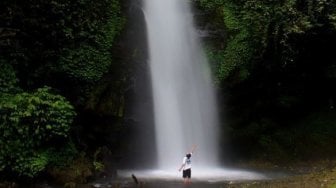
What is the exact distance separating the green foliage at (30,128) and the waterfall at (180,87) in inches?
173

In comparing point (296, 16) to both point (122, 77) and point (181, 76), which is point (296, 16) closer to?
point (181, 76)

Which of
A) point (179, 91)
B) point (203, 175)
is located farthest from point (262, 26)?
point (203, 175)

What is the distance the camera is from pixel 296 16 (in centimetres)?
1956

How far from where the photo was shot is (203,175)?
17.8 metres

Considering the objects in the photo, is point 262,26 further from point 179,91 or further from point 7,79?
point 7,79

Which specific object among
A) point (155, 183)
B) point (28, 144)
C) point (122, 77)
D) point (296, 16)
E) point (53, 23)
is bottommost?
point (155, 183)

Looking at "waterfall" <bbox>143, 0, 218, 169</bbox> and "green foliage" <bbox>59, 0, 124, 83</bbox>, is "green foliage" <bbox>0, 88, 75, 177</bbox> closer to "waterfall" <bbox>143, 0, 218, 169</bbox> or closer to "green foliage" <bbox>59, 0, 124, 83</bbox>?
"green foliage" <bbox>59, 0, 124, 83</bbox>

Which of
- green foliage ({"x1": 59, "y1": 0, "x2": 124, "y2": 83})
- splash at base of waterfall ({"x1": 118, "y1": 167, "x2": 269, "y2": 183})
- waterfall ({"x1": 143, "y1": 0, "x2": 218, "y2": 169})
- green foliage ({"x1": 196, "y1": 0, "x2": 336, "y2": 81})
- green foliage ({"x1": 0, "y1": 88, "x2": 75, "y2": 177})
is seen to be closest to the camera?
green foliage ({"x1": 0, "y1": 88, "x2": 75, "y2": 177})

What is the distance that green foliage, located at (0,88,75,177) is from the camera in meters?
15.4

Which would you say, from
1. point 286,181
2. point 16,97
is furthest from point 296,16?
point 16,97

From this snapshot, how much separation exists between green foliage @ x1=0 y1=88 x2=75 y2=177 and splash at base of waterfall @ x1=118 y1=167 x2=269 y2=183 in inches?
115

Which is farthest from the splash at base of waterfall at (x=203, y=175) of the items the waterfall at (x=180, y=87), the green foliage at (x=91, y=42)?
the green foliage at (x=91, y=42)

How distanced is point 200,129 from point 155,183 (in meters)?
4.94

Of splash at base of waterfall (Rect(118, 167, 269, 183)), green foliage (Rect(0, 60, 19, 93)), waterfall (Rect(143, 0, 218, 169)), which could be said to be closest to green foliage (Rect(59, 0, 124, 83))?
green foliage (Rect(0, 60, 19, 93))
